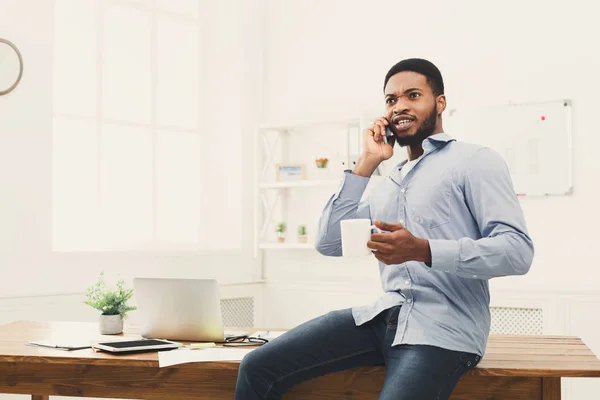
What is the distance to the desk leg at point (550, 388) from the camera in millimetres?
1942

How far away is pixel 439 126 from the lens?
2.15 metres

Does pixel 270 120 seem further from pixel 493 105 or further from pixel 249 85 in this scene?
pixel 493 105

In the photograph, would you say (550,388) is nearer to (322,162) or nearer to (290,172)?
(322,162)

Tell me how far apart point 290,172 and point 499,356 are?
2.81 m

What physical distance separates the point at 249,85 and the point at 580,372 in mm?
3500

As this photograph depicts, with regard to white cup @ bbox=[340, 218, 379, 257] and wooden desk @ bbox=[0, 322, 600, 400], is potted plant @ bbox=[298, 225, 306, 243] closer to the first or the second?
wooden desk @ bbox=[0, 322, 600, 400]

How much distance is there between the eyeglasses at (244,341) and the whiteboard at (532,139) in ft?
6.83

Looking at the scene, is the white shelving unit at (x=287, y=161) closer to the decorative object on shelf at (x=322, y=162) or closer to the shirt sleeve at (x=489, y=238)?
the decorative object on shelf at (x=322, y=162)

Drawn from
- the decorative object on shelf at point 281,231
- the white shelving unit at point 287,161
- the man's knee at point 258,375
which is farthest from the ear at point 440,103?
the decorative object on shelf at point 281,231

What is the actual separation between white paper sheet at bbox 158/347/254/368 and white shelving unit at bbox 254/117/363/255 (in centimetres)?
230

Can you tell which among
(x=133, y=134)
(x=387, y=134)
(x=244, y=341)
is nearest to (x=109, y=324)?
(x=244, y=341)

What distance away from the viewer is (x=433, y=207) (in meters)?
1.94

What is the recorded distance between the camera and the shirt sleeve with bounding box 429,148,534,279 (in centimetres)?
176

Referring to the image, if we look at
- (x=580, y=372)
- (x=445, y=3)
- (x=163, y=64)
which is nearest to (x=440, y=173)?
(x=580, y=372)
